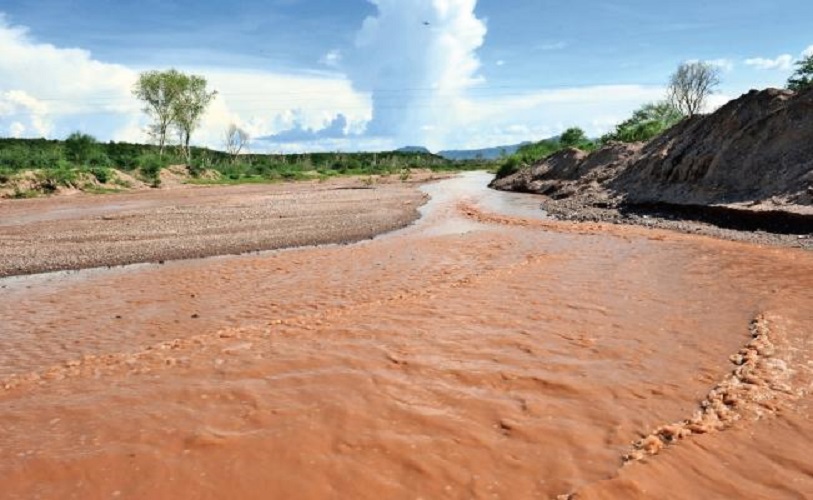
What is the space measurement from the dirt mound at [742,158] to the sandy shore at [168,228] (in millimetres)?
9393

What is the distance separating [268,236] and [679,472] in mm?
13472

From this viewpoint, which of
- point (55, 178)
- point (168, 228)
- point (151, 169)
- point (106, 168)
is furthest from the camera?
point (151, 169)

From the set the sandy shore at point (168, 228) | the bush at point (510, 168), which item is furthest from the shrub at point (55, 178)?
the bush at point (510, 168)

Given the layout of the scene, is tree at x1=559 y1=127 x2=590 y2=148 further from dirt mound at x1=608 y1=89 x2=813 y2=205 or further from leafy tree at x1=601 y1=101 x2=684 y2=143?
dirt mound at x1=608 y1=89 x2=813 y2=205

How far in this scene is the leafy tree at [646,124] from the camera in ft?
120

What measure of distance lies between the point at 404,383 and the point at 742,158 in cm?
1664

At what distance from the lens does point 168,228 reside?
17625 mm

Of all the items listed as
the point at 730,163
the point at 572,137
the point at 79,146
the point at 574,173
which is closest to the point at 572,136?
the point at 572,137

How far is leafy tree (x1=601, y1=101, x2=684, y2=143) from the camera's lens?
120ft

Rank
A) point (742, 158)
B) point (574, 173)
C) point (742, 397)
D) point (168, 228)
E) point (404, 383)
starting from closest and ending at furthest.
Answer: point (742, 397) < point (404, 383) < point (742, 158) < point (168, 228) < point (574, 173)

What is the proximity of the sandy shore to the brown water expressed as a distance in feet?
8.93

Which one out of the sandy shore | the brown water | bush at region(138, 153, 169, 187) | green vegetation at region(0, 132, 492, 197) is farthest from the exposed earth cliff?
bush at region(138, 153, 169, 187)

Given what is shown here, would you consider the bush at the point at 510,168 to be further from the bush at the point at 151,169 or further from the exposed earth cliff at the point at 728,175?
the bush at the point at 151,169

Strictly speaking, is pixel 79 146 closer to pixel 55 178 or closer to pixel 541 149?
pixel 55 178
